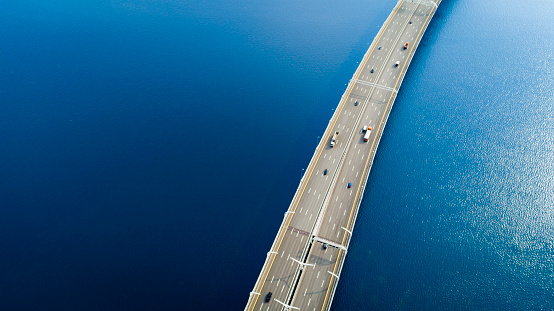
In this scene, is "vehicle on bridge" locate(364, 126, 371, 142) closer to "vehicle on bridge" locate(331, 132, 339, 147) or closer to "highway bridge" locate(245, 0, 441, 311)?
"highway bridge" locate(245, 0, 441, 311)

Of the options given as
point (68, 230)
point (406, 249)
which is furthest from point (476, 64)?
point (68, 230)

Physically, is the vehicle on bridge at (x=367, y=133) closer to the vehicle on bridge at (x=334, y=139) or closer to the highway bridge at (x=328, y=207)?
the highway bridge at (x=328, y=207)

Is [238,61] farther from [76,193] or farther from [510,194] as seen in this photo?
[510,194]

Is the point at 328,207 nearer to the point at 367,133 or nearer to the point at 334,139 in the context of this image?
the point at 334,139

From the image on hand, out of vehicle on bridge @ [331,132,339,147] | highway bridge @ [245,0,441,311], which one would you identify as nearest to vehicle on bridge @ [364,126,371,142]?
highway bridge @ [245,0,441,311]

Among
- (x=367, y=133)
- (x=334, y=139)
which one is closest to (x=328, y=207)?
(x=334, y=139)
